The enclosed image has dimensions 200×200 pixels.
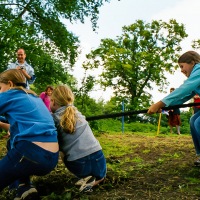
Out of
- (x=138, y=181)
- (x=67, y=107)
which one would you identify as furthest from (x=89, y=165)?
(x=138, y=181)

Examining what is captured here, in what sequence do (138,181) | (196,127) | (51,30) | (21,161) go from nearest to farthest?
(21,161)
(138,181)
(196,127)
(51,30)

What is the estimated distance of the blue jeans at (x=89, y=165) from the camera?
3513 millimetres

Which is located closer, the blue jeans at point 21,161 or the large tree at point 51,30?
the blue jeans at point 21,161

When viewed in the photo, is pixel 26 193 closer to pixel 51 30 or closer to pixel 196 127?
pixel 196 127

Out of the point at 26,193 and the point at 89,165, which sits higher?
the point at 89,165

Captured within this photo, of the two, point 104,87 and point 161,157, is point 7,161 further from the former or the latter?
point 104,87

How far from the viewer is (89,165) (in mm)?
3545

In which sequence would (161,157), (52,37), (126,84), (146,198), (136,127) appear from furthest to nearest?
(126,84), (136,127), (52,37), (161,157), (146,198)

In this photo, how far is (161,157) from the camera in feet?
18.0

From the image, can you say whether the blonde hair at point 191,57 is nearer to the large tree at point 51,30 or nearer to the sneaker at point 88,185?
the sneaker at point 88,185

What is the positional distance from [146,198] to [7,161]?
1.32 m

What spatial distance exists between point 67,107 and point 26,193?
0.87 meters

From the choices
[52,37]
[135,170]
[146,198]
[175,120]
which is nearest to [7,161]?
[146,198]

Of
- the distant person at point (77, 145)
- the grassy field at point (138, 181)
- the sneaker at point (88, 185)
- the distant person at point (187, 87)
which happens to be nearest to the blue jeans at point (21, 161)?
the grassy field at point (138, 181)
